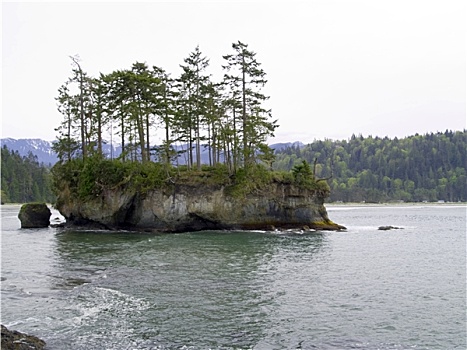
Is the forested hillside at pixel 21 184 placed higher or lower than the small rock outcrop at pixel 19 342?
higher

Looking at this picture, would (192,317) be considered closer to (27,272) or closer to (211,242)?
(27,272)

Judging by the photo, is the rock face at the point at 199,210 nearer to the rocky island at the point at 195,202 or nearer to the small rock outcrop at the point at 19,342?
the rocky island at the point at 195,202

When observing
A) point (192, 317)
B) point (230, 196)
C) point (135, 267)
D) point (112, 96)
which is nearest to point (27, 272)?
point (135, 267)

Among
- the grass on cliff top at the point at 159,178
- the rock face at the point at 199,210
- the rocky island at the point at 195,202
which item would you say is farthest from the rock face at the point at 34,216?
the rock face at the point at 199,210

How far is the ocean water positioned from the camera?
13.1 m

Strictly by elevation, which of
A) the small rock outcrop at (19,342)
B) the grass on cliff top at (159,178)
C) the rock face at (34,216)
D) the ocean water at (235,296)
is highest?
the grass on cliff top at (159,178)

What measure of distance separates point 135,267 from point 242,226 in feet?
79.5

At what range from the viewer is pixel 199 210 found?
46.7 meters

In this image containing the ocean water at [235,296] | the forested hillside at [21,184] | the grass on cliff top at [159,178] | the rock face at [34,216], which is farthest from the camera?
the forested hillside at [21,184]

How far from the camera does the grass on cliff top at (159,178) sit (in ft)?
154

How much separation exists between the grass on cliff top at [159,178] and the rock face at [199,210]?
1.94ft

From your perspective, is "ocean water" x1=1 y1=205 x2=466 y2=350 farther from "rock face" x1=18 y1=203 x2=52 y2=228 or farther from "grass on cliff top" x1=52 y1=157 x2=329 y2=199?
"rock face" x1=18 y1=203 x2=52 y2=228

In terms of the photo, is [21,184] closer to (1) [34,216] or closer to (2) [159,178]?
(1) [34,216]

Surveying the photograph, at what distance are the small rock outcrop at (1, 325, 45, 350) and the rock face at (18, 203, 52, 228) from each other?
4470cm
